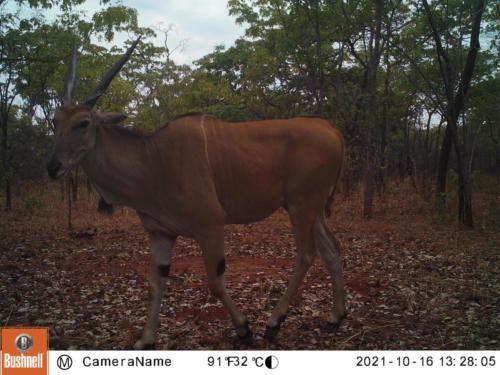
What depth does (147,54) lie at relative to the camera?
779 inches

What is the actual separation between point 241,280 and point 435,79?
12.8 metres

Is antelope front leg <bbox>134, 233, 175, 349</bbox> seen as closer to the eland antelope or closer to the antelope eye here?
the eland antelope

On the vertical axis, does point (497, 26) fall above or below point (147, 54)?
below

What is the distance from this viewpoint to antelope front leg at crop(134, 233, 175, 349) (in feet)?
14.3

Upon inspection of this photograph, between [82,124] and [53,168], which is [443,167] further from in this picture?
[53,168]

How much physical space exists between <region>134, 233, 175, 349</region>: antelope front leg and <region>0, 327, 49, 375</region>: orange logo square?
3.45 feet

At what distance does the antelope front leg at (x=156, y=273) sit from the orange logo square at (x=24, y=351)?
105 centimetres

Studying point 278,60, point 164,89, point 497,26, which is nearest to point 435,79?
point 497,26

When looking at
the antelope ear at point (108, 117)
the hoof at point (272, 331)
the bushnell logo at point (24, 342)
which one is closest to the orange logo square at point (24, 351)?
the bushnell logo at point (24, 342)

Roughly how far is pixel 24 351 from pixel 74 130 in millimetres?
1869

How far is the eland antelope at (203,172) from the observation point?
4043 mm

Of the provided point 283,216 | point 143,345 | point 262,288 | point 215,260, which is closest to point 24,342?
point 143,345

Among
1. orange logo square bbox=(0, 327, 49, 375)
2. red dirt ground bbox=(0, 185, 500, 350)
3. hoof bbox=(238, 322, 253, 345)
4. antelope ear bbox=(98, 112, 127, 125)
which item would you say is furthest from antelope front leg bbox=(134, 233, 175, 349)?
antelope ear bbox=(98, 112, 127, 125)

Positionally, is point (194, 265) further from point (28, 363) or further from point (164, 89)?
point (164, 89)
